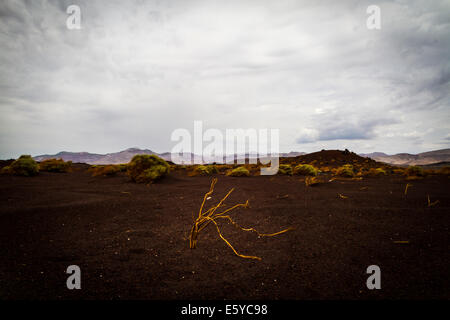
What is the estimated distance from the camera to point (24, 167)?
10695 mm

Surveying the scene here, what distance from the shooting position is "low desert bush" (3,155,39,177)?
34.3ft

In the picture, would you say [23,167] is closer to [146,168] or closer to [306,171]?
[146,168]

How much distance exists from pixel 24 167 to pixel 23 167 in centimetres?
4

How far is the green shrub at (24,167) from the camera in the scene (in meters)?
10.5

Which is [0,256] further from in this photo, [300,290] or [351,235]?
[351,235]

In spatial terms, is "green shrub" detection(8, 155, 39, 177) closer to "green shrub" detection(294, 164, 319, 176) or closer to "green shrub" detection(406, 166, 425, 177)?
"green shrub" detection(294, 164, 319, 176)

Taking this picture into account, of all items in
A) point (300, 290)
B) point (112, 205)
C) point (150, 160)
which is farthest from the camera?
point (150, 160)

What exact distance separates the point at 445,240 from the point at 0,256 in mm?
6529

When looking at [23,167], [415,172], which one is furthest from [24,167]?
[415,172]

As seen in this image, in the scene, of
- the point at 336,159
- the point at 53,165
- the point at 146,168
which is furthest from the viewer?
the point at 336,159

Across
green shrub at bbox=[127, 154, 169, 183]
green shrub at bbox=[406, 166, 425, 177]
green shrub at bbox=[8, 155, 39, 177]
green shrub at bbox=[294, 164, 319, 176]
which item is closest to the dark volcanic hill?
green shrub at bbox=[406, 166, 425, 177]

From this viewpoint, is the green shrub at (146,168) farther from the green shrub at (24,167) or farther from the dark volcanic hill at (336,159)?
the dark volcanic hill at (336,159)
